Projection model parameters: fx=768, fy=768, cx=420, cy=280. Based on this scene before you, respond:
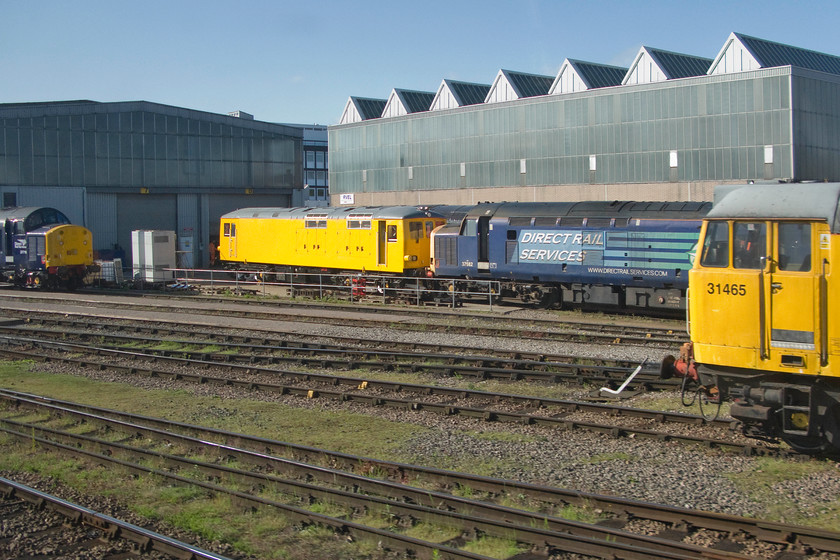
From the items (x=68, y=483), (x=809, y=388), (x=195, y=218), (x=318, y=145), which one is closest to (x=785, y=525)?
(x=809, y=388)

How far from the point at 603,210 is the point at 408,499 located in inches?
738

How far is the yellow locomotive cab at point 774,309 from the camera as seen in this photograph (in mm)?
9922

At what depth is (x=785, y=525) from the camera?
824 cm

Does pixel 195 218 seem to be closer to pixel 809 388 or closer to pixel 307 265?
pixel 307 265

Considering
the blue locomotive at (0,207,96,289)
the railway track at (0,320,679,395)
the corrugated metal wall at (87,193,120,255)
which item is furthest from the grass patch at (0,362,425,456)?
the corrugated metal wall at (87,193,120,255)

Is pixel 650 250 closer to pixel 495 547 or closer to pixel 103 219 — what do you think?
pixel 495 547

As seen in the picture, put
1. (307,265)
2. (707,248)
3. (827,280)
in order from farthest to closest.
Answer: (307,265)
(707,248)
(827,280)

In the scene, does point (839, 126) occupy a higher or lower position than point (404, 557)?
higher

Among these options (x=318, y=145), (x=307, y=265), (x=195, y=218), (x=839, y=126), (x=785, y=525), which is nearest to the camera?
(x=785, y=525)


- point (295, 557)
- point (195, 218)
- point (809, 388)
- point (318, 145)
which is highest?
point (318, 145)

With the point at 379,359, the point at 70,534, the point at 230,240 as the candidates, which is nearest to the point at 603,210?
the point at 379,359

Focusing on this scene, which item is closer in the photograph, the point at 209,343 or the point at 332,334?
the point at 209,343

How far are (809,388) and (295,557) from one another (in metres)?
6.88

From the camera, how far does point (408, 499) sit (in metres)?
9.91
